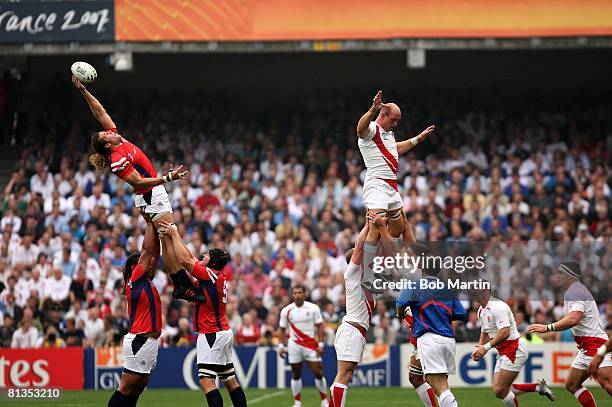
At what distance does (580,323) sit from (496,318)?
107 centimetres

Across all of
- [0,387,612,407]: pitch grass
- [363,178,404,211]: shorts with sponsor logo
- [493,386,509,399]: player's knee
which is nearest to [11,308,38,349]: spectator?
[0,387,612,407]: pitch grass

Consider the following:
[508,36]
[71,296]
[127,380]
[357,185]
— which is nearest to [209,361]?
[127,380]

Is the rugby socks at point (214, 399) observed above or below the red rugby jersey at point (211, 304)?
below

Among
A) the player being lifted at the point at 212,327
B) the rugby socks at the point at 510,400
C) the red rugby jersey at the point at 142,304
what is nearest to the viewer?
the red rugby jersey at the point at 142,304

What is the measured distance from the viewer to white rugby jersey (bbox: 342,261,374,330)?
1295cm

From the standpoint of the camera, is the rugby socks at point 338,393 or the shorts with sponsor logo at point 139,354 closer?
the shorts with sponsor logo at point 139,354

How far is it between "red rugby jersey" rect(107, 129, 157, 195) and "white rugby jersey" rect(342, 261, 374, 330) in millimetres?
2537

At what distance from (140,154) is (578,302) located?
577 cm

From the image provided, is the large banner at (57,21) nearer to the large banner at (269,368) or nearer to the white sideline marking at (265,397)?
the large banner at (269,368)

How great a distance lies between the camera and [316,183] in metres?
26.2

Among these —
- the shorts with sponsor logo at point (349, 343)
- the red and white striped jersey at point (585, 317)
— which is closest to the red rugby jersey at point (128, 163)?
the shorts with sponsor logo at point (349, 343)

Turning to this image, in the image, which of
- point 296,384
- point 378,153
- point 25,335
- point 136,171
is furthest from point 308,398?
point 136,171

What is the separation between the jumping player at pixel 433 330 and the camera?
12.3 metres

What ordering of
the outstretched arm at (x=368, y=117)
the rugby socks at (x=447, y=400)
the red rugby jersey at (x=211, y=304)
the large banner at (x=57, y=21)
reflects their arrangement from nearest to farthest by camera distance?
1. the rugby socks at (x=447, y=400)
2. the outstretched arm at (x=368, y=117)
3. the red rugby jersey at (x=211, y=304)
4. the large banner at (x=57, y=21)
